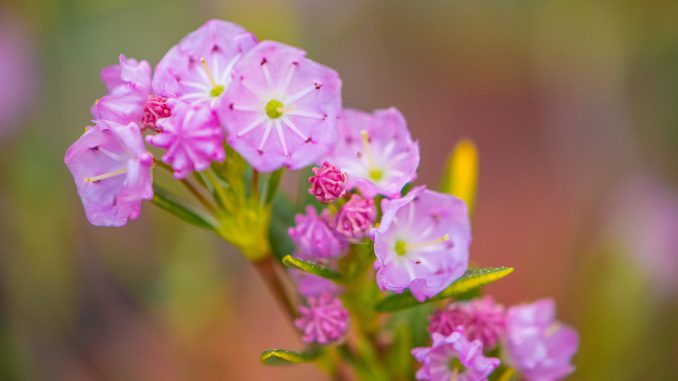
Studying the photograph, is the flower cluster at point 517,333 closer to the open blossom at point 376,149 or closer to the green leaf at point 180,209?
the open blossom at point 376,149

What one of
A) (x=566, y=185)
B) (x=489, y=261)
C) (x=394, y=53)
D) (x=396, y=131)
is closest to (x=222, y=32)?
(x=396, y=131)

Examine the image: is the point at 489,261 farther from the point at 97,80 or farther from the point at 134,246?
the point at 97,80

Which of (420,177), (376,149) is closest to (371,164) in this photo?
(376,149)

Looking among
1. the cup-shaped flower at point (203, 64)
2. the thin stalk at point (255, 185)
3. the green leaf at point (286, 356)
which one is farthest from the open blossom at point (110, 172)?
the green leaf at point (286, 356)

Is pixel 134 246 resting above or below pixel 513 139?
below

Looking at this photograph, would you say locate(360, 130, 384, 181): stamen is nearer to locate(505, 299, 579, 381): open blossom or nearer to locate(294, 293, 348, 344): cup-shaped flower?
locate(294, 293, 348, 344): cup-shaped flower

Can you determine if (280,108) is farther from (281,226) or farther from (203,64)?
(281,226)
